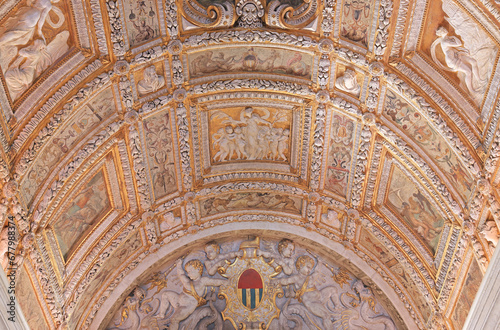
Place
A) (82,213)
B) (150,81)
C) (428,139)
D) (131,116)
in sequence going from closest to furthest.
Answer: (428,139) < (150,81) < (131,116) < (82,213)

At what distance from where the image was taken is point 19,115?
10180 mm

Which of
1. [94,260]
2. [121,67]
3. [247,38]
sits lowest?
[94,260]

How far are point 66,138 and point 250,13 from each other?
154 inches

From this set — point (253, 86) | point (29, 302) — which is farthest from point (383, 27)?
point (29, 302)

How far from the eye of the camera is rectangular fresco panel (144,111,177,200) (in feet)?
41.0

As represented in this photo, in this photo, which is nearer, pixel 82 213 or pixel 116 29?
pixel 116 29

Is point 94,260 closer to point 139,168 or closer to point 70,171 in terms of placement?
point 139,168

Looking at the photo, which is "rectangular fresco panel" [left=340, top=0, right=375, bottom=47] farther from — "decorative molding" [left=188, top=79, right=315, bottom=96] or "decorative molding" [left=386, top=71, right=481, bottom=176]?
"decorative molding" [left=188, top=79, right=315, bottom=96]

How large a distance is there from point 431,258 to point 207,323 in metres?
4.89

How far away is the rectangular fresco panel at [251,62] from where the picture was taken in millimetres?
11961

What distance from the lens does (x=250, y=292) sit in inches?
559

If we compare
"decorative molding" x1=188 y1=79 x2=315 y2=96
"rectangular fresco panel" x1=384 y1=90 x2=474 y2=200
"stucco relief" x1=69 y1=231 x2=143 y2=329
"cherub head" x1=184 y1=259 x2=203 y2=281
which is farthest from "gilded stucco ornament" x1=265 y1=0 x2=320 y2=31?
"cherub head" x1=184 y1=259 x2=203 y2=281

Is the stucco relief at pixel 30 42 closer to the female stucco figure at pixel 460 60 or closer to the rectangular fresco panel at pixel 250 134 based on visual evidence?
the rectangular fresco panel at pixel 250 134

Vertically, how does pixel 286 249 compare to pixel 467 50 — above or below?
below
